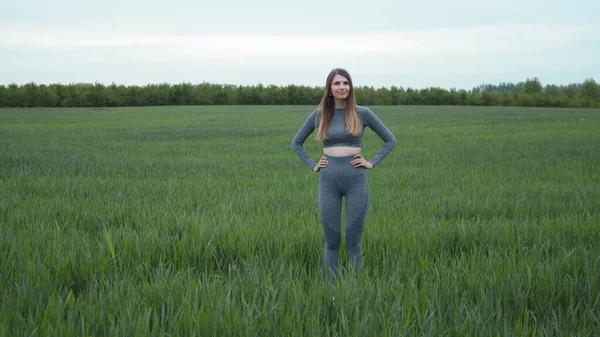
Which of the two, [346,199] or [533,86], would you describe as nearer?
[346,199]

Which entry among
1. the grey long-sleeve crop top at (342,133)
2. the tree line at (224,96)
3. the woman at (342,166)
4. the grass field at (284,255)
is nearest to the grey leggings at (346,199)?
the woman at (342,166)

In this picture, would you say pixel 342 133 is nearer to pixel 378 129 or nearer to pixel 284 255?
pixel 378 129

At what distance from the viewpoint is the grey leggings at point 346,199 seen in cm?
351

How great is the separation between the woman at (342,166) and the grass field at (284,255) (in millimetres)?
276

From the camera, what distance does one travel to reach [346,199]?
3.59 m

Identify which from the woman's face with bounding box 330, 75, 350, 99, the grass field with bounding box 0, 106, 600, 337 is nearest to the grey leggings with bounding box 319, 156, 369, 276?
the grass field with bounding box 0, 106, 600, 337

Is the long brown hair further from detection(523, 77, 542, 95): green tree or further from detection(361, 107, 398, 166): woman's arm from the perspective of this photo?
detection(523, 77, 542, 95): green tree

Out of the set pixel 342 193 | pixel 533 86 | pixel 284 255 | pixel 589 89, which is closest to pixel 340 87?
pixel 342 193

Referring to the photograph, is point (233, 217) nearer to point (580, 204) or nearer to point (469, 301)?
point (469, 301)

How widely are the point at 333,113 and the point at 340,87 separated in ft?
0.66

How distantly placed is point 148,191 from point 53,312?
4.92m

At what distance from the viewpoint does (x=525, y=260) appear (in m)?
3.66

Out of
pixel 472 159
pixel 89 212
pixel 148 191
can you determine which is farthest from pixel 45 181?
pixel 472 159

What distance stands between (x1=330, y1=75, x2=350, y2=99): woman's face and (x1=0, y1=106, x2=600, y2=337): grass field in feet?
3.87
